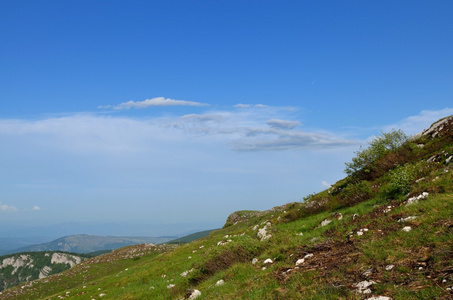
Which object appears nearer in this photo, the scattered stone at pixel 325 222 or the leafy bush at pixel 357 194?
the scattered stone at pixel 325 222

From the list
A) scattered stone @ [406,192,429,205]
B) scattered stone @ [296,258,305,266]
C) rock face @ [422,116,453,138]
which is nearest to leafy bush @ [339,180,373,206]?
scattered stone @ [406,192,429,205]

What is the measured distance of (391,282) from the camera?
728 centimetres

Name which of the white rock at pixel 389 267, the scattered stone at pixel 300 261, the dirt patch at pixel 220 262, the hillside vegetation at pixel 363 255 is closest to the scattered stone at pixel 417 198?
the hillside vegetation at pixel 363 255

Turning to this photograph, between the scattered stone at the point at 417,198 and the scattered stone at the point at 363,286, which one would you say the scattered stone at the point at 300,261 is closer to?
the scattered stone at the point at 363,286

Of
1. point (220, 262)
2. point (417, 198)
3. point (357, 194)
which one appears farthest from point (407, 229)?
point (357, 194)

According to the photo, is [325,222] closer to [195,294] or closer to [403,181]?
[403,181]

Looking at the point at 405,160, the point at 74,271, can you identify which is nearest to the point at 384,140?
the point at 405,160

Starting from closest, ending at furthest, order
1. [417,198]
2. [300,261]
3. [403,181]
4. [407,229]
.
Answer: [407,229], [300,261], [417,198], [403,181]

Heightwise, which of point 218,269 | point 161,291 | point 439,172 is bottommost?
point 161,291

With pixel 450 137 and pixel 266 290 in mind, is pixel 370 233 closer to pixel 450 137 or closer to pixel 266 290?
pixel 266 290

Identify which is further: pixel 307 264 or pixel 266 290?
pixel 307 264

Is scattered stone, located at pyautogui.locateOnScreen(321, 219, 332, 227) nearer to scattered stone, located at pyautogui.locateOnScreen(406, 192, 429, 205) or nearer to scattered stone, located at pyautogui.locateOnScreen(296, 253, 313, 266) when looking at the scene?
scattered stone, located at pyautogui.locateOnScreen(406, 192, 429, 205)

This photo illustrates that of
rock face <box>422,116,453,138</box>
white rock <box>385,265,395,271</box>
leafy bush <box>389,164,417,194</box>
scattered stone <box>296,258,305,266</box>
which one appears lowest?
scattered stone <box>296,258,305,266</box>

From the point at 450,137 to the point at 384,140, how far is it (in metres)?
5.46
